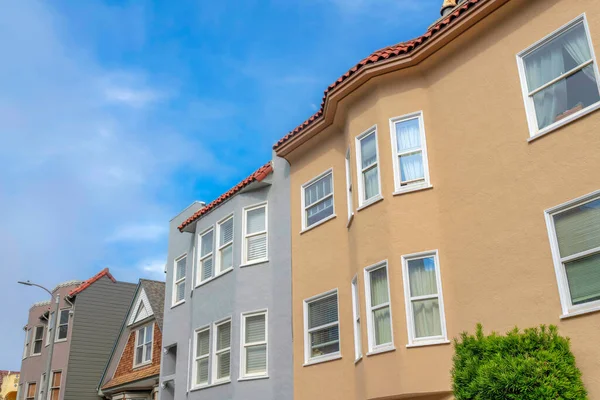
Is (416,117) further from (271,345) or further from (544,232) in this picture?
(271,345)

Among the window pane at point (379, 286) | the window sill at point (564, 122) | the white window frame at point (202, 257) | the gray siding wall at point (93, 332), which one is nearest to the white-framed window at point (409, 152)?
the window pane at point (379, 286)

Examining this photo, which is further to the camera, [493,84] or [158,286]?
[158,286]

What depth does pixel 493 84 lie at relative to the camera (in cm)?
1227

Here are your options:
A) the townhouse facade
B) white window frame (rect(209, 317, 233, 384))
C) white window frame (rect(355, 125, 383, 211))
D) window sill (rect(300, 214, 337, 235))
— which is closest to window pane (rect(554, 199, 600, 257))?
white window frame (rect(355, 125, 383, 211))

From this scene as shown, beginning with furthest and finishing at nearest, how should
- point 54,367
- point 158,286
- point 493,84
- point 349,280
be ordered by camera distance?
point 54,367, point 158,286, point 349,280, point 493,84

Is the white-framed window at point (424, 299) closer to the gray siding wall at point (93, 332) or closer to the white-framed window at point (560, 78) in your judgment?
the white-framed window at point (560, 78)

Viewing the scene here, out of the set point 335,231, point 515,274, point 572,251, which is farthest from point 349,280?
point 572,251

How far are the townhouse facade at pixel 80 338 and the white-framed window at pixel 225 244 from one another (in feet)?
50.6

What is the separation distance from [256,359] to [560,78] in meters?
11.0

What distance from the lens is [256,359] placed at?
17.5 m

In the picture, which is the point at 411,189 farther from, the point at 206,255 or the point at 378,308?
the point at 206,255

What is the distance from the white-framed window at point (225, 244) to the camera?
19859 millimetres

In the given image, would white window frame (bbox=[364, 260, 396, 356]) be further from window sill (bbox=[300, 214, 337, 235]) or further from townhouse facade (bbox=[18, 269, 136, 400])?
townhouse facade (bbox=[18, 269, 136, 400])

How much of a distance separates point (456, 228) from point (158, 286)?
19552 millimetres
